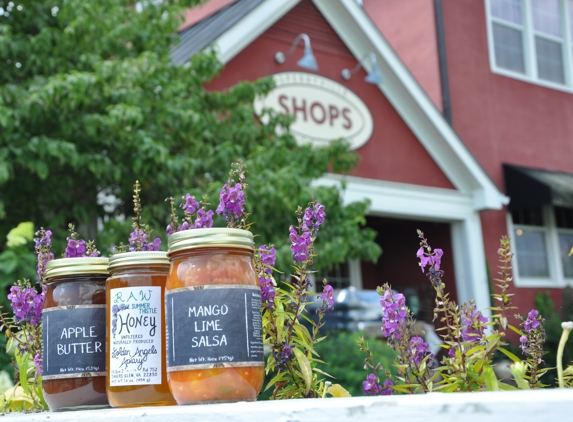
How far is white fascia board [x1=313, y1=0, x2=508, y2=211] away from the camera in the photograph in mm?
9633

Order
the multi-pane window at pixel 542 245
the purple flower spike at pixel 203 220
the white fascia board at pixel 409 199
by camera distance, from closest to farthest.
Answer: the purple flower spike at pixel 203 220 < the white fascia board at pixel 409 199 < the multi-pane window at pixel 542 245

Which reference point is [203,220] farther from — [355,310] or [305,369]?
[355,310]

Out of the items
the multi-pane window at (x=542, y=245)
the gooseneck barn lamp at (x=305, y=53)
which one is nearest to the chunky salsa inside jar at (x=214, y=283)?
the gooseneck barn lamp at (x=305, y=53)

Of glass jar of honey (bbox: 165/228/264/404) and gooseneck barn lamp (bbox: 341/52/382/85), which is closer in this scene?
glass jar of honey (bbox: 165/228/264/404)

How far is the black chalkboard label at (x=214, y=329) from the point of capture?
1.11 m

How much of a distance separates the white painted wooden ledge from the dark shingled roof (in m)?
6.72

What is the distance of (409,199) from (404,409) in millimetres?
9401

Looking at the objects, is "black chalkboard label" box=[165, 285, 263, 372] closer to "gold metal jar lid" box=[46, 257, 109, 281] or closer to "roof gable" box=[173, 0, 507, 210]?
"gold metal jar lid" box=[46, 257, 109, 281]

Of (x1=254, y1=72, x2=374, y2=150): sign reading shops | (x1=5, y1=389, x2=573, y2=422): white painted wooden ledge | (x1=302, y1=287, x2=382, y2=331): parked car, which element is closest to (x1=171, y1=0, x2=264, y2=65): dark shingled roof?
(x1=254, y1=72, x2=374, y2=150): sign reading shops

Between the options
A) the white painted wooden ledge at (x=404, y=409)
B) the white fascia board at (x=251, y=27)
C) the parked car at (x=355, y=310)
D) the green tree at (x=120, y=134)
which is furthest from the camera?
the parked car at (x=355, y=310)

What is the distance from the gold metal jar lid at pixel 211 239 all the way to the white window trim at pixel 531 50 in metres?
11.4

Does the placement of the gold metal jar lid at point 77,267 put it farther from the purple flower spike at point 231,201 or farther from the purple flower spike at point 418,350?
the purple flower spike at point 418,350

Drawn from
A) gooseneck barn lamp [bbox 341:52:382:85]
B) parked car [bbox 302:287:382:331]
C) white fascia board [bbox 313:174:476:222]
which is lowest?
parked car [bbox 302:287:382:331]

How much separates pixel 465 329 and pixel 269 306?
12.7 inches
